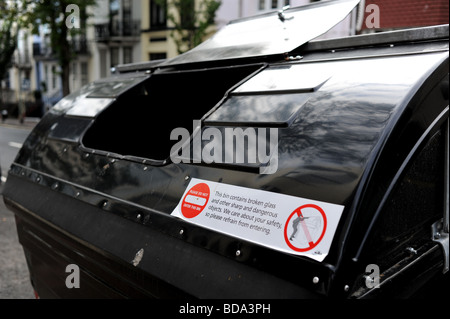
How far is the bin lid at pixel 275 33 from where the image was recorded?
6.69ft

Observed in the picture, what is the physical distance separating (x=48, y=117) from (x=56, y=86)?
29960 millimetres

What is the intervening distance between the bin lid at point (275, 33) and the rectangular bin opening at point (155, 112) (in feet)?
0.67

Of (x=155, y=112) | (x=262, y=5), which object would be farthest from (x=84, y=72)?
(x=155, y=112)

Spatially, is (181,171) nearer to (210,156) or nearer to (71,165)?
(210,156)

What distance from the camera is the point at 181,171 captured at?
66.2 inches

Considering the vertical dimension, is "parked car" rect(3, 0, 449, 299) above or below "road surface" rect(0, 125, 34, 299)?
above

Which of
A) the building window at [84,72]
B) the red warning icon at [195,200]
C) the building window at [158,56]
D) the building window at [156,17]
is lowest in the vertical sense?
the red warning icon at [195,200]

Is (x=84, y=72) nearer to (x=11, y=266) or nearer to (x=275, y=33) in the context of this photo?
(x=11, y=266)

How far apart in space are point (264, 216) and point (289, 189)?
114mm

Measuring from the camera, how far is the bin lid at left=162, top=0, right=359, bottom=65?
2039 millimetres

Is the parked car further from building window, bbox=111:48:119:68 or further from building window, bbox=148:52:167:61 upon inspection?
building window, bbox=111:48:119:68

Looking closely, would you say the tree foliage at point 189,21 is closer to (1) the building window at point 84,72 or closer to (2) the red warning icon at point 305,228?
(2) the red warning icon at point 305,228

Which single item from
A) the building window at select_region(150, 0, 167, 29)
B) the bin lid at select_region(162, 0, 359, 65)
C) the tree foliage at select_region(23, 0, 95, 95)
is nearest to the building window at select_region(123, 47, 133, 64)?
the building window at select_region(150, 0, 167, 29)

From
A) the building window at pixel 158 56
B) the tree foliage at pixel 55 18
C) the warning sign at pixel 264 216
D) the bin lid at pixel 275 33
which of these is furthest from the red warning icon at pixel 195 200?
the building window at pixel 158 56
